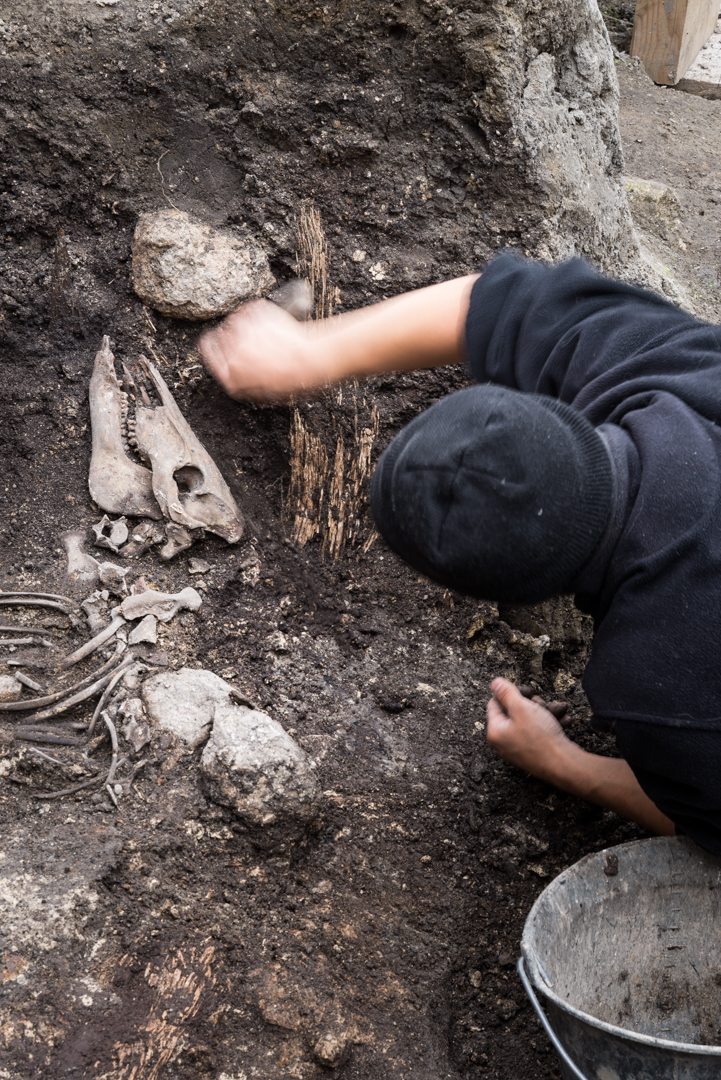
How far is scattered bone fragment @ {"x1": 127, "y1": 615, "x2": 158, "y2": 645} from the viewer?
2162mm

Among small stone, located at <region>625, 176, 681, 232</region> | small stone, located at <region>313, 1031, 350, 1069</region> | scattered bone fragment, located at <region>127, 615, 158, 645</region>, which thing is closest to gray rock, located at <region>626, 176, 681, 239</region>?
small stone, located at <region>625, 176, 681, 232</region>

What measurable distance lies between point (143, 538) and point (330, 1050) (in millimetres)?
1346

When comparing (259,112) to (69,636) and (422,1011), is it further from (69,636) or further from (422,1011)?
(422,1011)

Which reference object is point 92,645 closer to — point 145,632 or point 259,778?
point 145,632

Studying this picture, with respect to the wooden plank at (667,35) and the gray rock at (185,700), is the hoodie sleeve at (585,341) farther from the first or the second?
the wooden plank at (667,35)

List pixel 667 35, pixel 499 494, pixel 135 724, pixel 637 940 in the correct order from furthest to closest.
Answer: pixel 667 35 → pixel 135 724 → pixel 637 940 → pixel 499 494

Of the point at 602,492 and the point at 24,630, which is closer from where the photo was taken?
the point at 602,492

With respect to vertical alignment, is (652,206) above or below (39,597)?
above

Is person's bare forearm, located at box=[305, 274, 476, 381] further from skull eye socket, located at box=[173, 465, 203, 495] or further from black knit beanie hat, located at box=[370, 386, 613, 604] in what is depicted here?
skull eye socket, located at box=[173, 465, 203, 495]

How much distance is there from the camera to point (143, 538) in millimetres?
2387

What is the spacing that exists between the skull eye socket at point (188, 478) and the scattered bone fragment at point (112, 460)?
81 millimetres

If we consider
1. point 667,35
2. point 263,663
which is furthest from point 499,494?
point 667,35

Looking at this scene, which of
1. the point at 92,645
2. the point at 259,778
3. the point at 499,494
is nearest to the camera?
the point at 499,494

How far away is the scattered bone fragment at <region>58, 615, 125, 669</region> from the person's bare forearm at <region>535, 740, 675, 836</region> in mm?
1102
